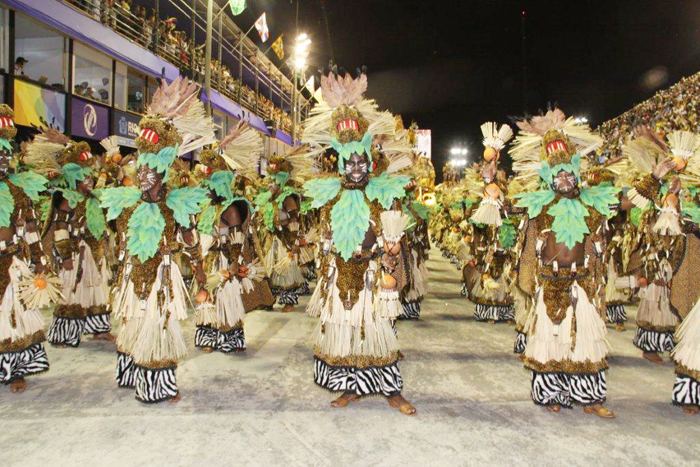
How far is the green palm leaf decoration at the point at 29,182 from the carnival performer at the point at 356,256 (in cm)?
240

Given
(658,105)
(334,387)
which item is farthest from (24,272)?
(658,105)

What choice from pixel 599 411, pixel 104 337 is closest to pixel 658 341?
pixel 599 411

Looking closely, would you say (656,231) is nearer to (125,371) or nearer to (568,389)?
(568,389)

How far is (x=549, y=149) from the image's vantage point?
3.94 meters

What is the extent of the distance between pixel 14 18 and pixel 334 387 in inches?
375

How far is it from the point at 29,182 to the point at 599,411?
16.6 feet

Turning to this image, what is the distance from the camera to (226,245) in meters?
5.40

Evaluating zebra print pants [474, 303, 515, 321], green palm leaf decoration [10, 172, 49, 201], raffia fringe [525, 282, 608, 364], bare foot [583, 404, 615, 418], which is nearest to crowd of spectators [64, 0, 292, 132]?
green palm leaf decoration [10, 172, 49, 201]

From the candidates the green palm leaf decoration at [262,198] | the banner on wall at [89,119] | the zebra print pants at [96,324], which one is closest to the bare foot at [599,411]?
the zebra print pants at [96,324]

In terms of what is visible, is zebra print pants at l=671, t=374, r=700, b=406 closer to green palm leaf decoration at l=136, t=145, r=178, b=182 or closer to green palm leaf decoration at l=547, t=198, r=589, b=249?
green palm leaf decoration at l=547, t=198, r=589, b=249

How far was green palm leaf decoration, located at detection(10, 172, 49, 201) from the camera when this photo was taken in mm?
4168

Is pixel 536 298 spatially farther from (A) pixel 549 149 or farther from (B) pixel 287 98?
(B) pixel 287 98

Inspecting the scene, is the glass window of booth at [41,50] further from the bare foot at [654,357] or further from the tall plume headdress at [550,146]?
the bare foot at [654,357]

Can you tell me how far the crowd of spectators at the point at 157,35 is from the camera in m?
11.3
